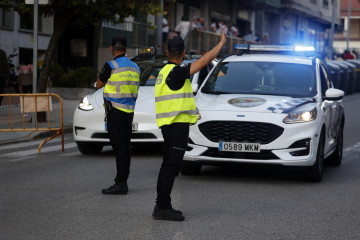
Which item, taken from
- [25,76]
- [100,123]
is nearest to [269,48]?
[100,123]

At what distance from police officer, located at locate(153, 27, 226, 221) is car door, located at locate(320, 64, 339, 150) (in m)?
3.67

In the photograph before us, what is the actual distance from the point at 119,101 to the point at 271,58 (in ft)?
10.9

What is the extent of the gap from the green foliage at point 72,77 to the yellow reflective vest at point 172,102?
776 inches

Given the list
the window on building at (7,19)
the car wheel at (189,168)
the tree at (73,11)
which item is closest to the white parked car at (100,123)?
the car wheel at (189,168)

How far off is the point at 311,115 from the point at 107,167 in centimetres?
302

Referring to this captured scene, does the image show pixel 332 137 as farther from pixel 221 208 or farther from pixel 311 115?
pixel 221 208

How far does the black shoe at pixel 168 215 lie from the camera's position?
769 cm

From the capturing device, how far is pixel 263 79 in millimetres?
11664

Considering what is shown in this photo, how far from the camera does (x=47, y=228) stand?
287 inches

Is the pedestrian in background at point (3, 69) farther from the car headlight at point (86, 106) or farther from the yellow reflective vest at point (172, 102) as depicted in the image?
the yellow reflective vest at point (172, 102)

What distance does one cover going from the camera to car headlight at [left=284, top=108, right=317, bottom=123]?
10273 mm

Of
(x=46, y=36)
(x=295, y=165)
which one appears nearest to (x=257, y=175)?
(x=295, y=165)

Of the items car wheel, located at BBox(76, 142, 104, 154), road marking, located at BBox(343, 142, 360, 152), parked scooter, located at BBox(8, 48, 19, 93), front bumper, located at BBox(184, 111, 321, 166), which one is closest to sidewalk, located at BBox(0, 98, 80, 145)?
car wheel, located at BBox(76, 142, 104, 154)

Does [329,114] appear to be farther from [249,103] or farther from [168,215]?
[168,215]
